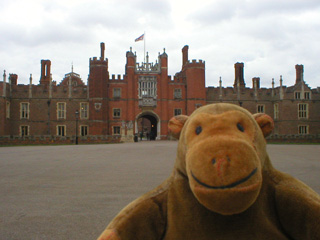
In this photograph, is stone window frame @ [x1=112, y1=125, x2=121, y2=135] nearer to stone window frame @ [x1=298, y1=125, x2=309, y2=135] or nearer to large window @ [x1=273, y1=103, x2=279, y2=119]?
large window @ [x1=273, y1=103, x2=279, y2=119]

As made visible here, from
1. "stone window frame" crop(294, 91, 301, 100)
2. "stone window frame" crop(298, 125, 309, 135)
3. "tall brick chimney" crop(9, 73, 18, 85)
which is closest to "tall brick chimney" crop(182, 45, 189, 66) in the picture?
"stone window frame" crop(294, 91, 301, 100)

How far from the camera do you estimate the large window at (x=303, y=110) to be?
3712cm

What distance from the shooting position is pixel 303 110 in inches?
1465

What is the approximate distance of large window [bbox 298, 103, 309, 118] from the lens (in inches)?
1462

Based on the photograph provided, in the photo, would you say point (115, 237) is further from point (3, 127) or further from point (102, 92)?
point (3, 127)

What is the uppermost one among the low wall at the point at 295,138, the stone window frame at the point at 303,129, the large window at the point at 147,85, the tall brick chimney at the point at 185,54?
the tall brick chimney at the point at 185,54

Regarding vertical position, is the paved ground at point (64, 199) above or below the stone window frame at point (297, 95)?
below

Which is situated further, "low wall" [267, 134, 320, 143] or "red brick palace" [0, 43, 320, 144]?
"red brick palace" [0, 43, 320, 144]

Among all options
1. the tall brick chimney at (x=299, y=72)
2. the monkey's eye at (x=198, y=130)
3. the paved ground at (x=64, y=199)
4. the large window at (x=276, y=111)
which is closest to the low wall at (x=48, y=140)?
the paved ground at (x=64, y=199)

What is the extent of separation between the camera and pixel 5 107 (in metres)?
32.3

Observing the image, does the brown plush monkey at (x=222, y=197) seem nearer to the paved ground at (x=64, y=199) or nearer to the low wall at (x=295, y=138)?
the paved ground at (x=64, y=199)

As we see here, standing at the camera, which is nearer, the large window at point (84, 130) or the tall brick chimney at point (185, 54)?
the large window at point (84, 130)

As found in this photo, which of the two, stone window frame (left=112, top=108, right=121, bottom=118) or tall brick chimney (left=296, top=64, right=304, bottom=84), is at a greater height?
tall brick chimney (left=296, top=64, right=304, bottom=84)

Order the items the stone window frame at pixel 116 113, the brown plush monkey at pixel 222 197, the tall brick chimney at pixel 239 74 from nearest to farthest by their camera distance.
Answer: the brown plush monkey at pixel 222 197 < the stone window frame at pixel 116 113 < the tall brick chimney at pixel 239 74
